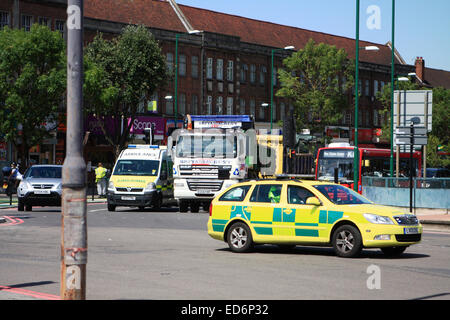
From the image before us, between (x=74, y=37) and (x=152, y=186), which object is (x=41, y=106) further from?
(x=74, y=37)

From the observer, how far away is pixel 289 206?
1662 cm

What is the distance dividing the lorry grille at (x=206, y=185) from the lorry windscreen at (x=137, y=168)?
7.90ft

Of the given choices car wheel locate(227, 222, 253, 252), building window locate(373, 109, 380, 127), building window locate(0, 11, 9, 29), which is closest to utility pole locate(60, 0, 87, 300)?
car wheel locate(227, 222, 253, 252)

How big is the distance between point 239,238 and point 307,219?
4.95 feet

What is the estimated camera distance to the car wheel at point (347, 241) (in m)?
15.9

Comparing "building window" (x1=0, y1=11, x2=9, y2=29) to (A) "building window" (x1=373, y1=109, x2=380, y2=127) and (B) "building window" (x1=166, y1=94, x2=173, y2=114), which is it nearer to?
(B) "building window" (x1=166, y1=94, x2=173, y2=114)

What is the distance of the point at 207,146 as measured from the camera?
1196 inches

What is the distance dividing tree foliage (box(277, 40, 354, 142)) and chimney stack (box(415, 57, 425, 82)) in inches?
1429

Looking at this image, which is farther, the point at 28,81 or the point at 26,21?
the point at 26,21

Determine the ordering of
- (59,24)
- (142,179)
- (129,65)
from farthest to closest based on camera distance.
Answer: (59,24) → (129,65) → (142,179)

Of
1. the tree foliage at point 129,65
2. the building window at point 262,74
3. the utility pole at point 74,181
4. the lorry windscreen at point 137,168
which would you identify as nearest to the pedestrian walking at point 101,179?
the lorry windscreen at point 137,168

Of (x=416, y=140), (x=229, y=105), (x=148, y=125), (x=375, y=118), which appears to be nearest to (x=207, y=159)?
(x=416, y=140)

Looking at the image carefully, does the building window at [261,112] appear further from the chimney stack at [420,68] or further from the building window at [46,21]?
the chimney stack at [420,68]

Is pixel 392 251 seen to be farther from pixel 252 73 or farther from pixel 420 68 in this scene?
pixel 420 68
